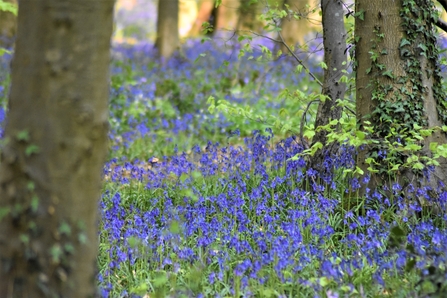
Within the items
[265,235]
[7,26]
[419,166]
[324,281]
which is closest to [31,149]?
[324,281]

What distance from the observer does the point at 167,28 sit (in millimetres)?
12812

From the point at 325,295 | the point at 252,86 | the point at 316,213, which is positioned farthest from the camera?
the point at 252,86

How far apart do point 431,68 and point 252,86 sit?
244 inches

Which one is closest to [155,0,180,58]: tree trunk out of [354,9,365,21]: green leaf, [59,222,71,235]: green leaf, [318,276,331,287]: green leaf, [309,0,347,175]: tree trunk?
[309,0,347,175]: tree trunk

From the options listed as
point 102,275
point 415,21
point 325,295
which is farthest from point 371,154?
point 102,275

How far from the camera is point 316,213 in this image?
382 centimetres

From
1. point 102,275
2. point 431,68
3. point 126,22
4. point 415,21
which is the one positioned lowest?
point 102,275

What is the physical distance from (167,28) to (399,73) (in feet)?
31.5

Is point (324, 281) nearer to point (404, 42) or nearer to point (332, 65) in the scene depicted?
point (404, 42)

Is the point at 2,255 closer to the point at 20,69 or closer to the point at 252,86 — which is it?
the point at 20,69

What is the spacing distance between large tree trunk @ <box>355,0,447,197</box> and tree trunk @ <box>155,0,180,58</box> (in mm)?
9217

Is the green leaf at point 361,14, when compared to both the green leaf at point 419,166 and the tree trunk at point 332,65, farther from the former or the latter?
the green leaf at point 419,166

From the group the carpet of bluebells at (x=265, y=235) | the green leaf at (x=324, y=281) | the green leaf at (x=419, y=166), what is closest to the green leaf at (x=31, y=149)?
the carpet of bluebells at (x=265, y=235)

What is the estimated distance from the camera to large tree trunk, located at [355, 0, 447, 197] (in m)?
3.92
